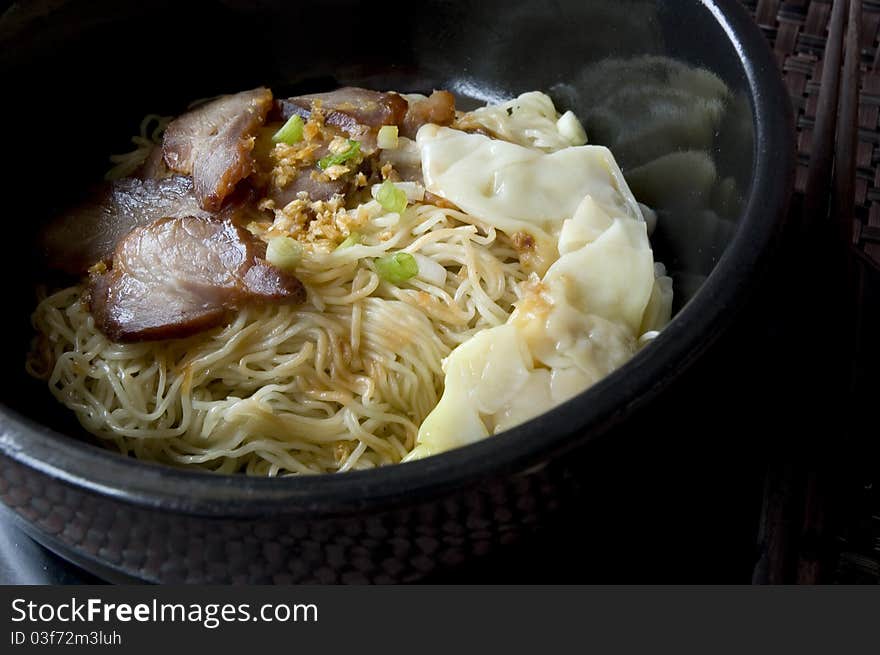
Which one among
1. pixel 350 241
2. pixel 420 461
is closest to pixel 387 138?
pixel 350 241

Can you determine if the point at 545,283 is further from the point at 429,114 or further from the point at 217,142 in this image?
the point at 217,142

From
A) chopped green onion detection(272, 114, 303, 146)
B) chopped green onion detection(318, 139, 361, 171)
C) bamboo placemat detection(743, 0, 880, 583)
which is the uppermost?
chopped green onion detection(272, 114, 303, 146)

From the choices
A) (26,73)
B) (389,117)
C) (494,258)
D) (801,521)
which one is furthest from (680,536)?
(26,73)

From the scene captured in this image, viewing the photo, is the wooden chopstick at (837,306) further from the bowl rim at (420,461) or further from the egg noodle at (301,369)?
the egg noodle at (301,369)

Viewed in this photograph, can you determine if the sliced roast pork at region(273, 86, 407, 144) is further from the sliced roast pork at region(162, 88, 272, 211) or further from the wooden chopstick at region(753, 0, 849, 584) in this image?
the wooden chopstick at region(753, 0, 849, 584)

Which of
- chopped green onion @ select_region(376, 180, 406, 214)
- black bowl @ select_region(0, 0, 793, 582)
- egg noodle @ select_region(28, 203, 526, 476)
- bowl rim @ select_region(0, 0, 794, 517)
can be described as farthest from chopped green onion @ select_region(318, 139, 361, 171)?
bowl rim @ select_region(0, 0, 794, 517)

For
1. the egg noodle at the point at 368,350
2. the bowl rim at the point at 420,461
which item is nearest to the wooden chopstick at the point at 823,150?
the egg noodle at the point at 368,350

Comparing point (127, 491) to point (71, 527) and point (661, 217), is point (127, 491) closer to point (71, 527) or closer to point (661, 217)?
point (71, 527)
